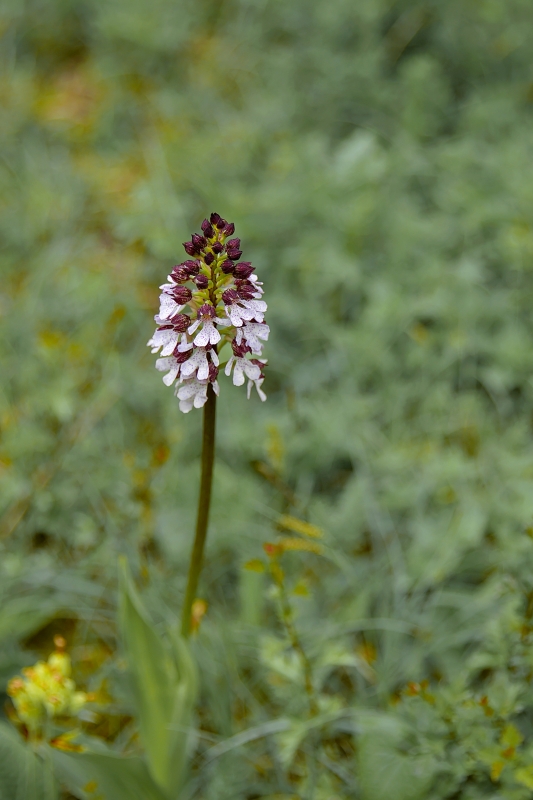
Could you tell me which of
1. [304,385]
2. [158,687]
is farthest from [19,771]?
[304,385]

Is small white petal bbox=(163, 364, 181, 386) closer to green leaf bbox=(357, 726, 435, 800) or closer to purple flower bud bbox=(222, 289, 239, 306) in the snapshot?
purple flower bud bbox=(222, 289, 239, 306)

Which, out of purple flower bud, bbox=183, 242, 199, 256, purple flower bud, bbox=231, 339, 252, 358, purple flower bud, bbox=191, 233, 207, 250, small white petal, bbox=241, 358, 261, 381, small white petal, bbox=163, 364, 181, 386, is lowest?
small white petal, bbox=163, 364, 181, 386

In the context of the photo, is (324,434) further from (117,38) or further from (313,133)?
(117,38)

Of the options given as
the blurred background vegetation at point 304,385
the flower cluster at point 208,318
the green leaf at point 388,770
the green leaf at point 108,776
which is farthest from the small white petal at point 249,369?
the green leaf at point 388,770

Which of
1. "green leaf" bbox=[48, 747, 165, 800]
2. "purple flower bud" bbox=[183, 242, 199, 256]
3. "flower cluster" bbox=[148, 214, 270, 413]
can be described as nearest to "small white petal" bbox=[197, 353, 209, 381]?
"flower cluster" bbox=[148, 214, 270, 413]

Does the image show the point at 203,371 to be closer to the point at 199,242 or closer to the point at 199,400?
the point at 199,400

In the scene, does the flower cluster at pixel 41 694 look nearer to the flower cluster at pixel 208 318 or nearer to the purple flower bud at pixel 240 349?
the flower cluster at pixel 208 318
